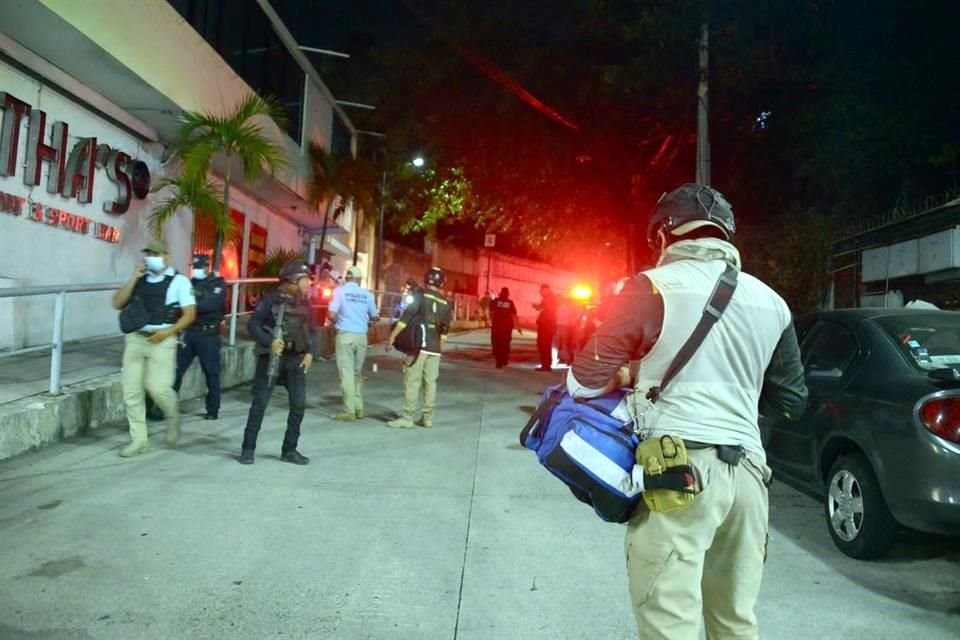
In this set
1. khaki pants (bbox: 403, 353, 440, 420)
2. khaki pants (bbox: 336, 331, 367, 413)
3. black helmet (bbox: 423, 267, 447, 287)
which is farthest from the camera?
khaki pants (bbox: 336, 331, 367, 413)

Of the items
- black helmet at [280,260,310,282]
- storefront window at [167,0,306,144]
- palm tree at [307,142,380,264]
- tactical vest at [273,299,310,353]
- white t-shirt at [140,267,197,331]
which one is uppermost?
storefront window at [167,0,306,144]

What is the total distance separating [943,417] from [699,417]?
2501 mm

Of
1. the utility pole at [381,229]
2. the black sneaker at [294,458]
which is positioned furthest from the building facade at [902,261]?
the utility pole at [381,229]

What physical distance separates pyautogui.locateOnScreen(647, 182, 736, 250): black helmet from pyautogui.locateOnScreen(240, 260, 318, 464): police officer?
4438 millimetres

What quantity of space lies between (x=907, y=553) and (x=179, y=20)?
34.7 feet

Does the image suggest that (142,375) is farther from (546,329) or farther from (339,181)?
(339,181)

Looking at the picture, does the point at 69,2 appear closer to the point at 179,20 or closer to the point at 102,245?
the point at 179,20

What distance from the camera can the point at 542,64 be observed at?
14.9 meters

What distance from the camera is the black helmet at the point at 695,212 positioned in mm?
2428

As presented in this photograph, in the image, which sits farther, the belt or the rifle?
the rifle

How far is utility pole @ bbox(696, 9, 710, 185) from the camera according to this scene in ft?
40.1

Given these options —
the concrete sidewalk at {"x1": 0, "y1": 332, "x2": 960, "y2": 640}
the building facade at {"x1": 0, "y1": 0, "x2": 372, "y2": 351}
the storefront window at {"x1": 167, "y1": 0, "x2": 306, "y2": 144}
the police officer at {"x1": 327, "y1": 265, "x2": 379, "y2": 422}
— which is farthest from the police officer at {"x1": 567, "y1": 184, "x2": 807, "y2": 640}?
the storefront window at {"x1": 167, "y1": 0, "x2": 306, "y2": 144}

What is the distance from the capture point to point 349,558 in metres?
4.27

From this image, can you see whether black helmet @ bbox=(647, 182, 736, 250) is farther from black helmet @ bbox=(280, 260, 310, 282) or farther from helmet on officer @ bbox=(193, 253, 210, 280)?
helmet on officer @ bbox=(193, 253, 210, 280)
